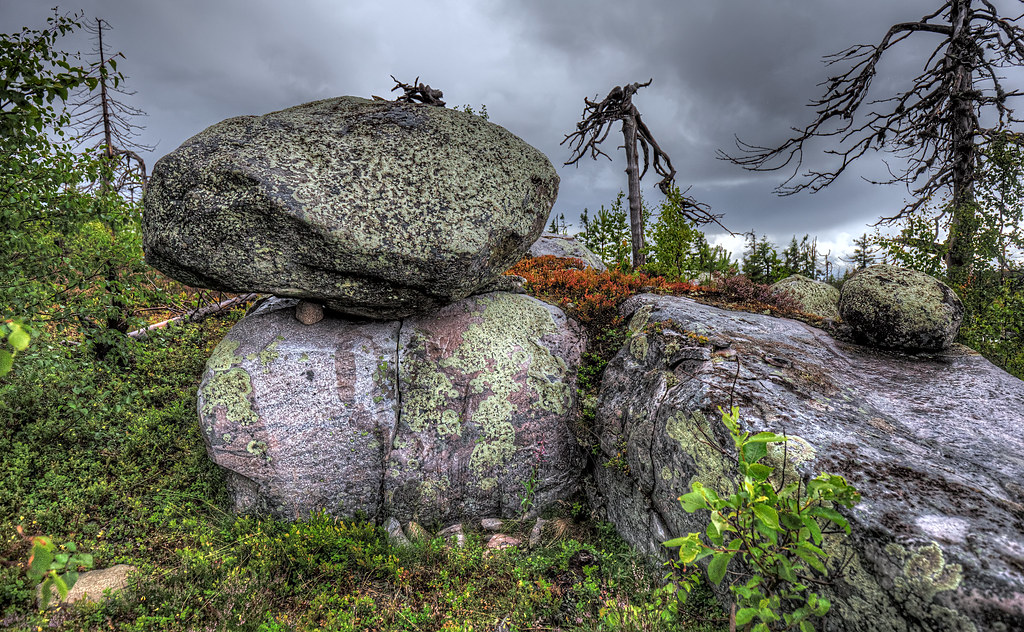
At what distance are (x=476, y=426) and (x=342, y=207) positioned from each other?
3.43 m

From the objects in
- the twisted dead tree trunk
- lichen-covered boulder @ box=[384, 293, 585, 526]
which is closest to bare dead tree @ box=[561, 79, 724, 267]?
the twisted dead tree trunk

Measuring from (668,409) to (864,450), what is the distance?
1732 mm

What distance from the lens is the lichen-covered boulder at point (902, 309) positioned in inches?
238

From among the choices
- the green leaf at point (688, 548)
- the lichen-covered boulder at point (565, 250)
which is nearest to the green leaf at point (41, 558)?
the green leaf at point (688, 548)

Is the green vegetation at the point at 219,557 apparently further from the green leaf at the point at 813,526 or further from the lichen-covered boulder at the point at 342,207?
the lichen-covered boulder at the point at 342,207

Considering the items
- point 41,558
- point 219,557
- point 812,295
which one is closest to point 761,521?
point 41,558

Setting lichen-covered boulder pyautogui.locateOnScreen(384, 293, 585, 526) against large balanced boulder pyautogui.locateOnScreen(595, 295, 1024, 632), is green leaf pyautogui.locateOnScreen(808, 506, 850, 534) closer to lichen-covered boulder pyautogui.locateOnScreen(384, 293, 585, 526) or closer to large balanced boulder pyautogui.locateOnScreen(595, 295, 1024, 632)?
large balanced boulder pyautogui.locateOnScreen(595, 295, 1024, 632)

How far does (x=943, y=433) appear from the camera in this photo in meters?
4.34

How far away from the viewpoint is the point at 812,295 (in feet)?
38.9

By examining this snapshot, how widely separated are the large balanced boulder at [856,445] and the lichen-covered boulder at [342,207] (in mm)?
2855

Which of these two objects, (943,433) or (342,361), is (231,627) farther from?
(943,433)

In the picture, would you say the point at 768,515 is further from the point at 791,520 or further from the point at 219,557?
the point at 219,557

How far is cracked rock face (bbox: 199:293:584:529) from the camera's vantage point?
19.1ft

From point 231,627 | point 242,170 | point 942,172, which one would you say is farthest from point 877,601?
point 942,172
